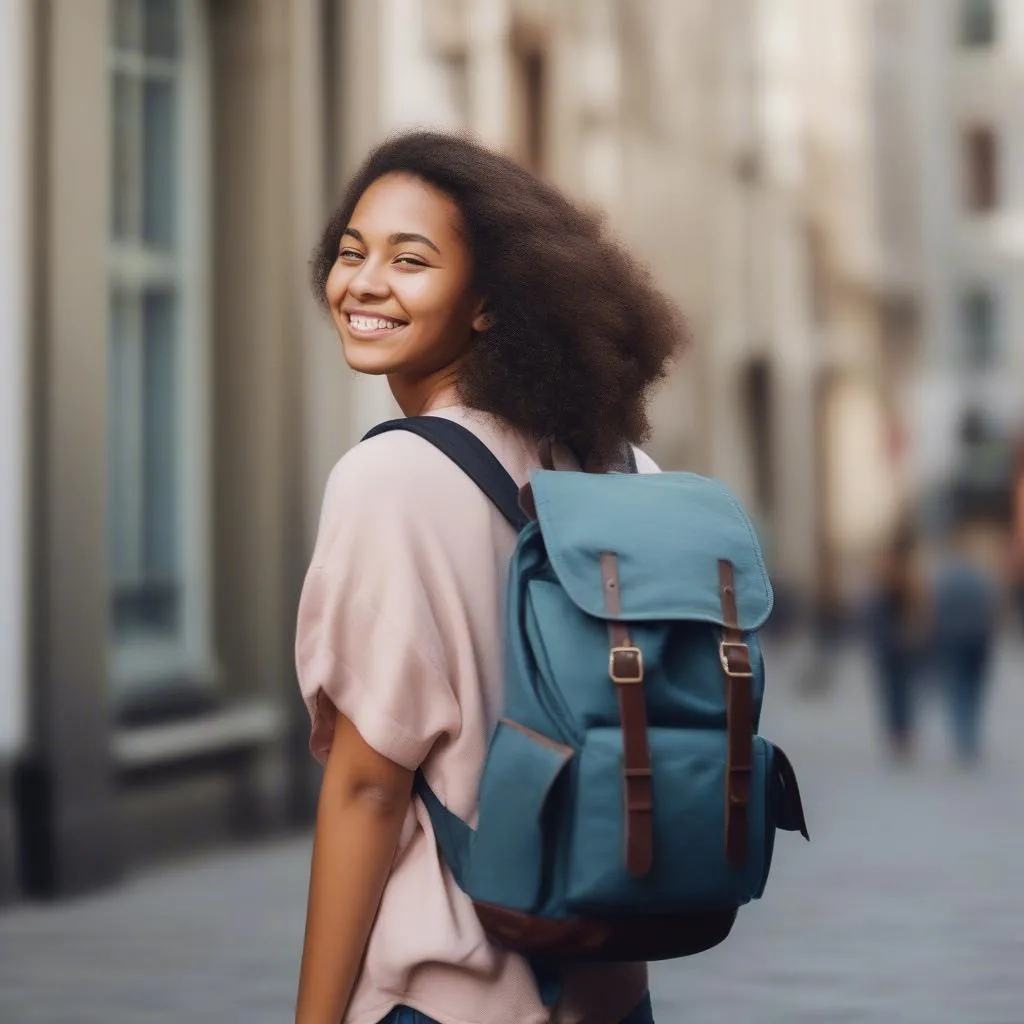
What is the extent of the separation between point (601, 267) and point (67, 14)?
253 inches

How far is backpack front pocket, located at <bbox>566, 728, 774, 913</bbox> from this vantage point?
6.86ft

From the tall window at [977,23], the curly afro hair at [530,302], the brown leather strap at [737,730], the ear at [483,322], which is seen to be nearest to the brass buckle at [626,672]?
the brown leather strap at [737,730]

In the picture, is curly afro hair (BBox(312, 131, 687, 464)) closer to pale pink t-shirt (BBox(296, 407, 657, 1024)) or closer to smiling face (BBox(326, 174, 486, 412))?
smiling face (BBox(326, 174, 486, 412))

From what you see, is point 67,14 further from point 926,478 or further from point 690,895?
point 926,478

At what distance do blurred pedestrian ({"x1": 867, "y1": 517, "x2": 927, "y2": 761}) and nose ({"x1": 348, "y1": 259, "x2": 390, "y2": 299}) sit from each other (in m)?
13.3

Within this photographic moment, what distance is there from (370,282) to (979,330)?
43.0 metres

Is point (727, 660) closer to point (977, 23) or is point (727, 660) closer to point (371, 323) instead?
point (371, 323)

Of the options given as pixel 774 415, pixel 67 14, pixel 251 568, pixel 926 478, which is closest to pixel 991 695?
pixel 774 415

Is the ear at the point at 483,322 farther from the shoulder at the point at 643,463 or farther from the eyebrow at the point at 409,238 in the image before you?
the shoulder at the point at 643,463

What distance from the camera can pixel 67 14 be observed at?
27.5 feet

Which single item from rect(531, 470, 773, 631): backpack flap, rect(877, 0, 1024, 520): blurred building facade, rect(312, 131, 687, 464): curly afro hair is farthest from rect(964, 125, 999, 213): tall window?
rect(531, 470, 773, 631): backpack flap

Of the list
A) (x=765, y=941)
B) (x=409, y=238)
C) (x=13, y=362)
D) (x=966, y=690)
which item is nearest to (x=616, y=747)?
(x=409, y=238)

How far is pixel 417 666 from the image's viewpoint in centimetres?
221

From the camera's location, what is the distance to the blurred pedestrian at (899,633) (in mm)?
15367
